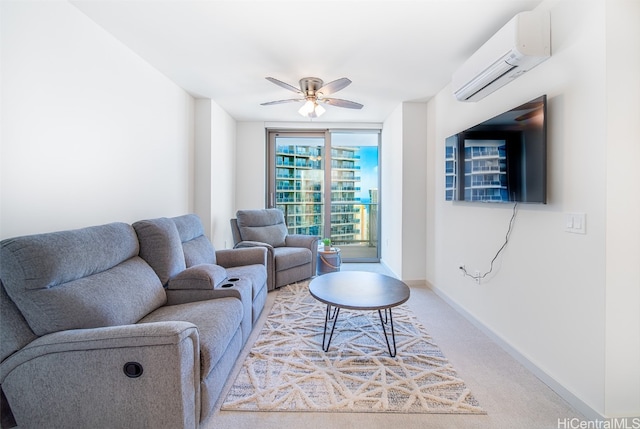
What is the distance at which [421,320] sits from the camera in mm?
2635

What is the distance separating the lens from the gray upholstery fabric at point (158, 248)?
6.47 feet

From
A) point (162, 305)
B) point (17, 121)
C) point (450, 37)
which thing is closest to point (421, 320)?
point (162, 305)

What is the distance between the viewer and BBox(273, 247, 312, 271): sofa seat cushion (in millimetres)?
3439

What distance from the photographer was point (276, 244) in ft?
13.1

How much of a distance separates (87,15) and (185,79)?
1075mm

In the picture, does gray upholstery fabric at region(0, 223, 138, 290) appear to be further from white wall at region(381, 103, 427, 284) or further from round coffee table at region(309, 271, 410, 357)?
white wall at region(381, 103, 427, 284)

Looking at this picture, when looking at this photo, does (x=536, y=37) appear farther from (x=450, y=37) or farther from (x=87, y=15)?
(x=87, y=15)

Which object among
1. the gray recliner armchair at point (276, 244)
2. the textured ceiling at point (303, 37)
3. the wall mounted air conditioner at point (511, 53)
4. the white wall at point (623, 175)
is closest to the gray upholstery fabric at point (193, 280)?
the gray recliner armchair at point (276, 244)

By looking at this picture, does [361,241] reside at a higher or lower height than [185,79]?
lower

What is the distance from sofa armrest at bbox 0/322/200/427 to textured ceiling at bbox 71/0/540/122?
6.83 ft

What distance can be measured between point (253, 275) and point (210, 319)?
3.01 feet

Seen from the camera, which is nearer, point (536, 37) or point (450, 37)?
point (536, 37)

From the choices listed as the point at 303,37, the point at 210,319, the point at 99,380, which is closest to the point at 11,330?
the point at 99,380

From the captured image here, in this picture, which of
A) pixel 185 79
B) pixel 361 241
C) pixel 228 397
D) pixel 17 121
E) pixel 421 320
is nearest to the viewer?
pixel 17 121
